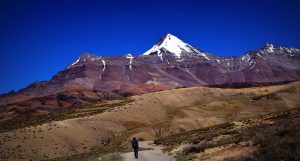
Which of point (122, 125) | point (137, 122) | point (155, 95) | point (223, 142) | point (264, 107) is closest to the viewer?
point (223, 142)

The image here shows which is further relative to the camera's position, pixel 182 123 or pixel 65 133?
pixel 182 123

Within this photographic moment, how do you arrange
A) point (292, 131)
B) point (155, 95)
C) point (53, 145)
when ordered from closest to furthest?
point (292, 131) < point (53, 145) < point (155, 95)

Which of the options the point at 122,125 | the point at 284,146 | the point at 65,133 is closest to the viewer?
the point at 284,146

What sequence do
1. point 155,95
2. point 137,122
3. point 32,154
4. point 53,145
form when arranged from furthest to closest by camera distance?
1. point 155,95
2. point 137,122
3. point 53,145
4. point 32,154

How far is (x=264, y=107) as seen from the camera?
111 m

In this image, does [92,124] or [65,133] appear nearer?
[65,133]

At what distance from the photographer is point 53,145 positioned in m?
64.1

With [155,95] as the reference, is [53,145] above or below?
below

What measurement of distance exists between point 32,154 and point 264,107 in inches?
2839

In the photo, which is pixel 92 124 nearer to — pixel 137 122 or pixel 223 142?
pixel 137 122

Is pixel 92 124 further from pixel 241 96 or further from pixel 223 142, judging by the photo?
pixel 241 96

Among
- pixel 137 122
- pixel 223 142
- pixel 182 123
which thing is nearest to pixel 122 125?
pixel 137 122

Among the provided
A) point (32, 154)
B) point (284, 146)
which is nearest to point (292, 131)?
point (284, 146)

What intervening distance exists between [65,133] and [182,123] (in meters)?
26.2
